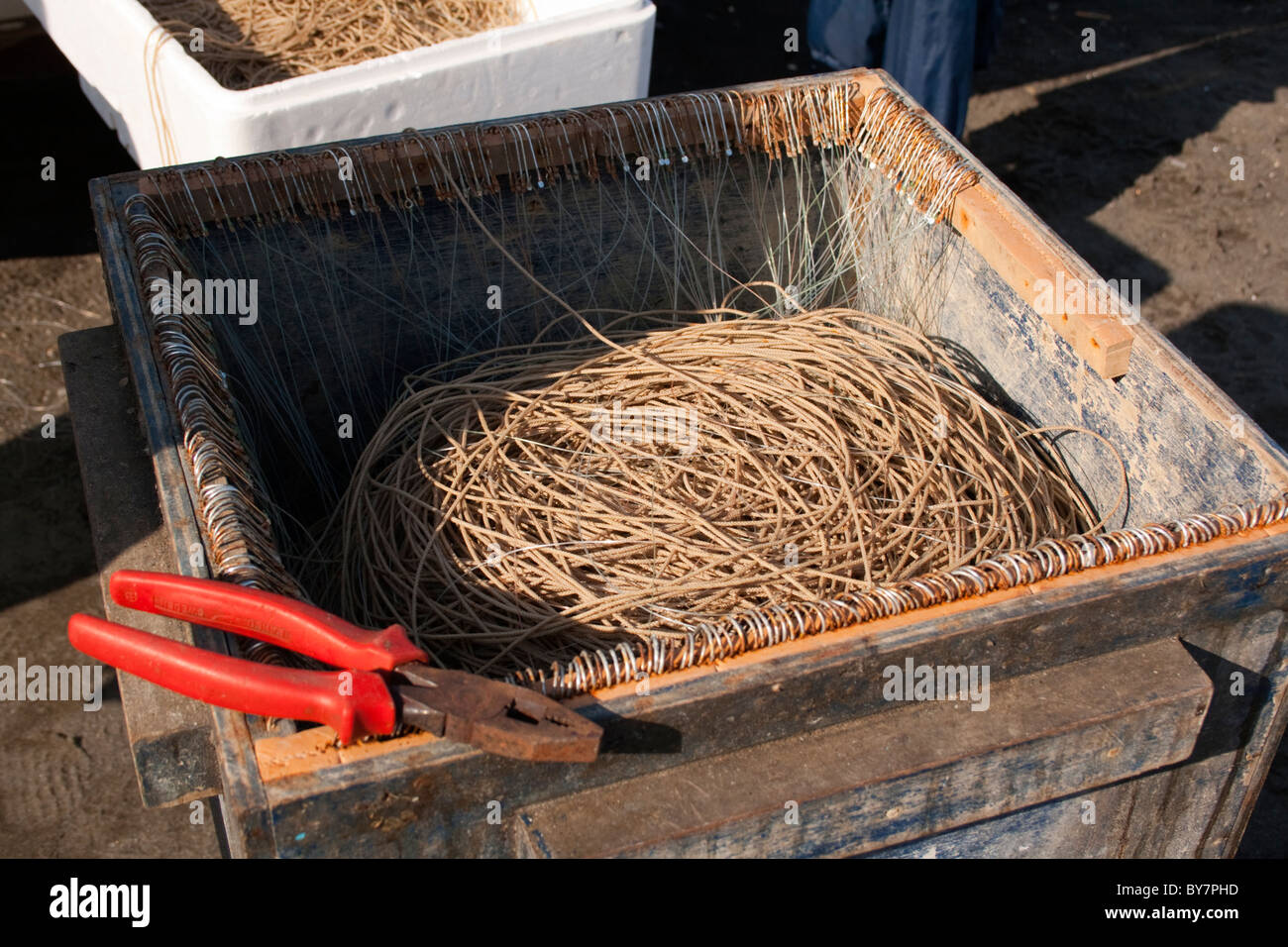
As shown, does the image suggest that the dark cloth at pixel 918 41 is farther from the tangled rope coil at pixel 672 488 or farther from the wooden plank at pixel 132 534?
the wooden plank at pixel 132 534

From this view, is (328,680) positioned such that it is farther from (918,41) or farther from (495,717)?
(918,41)

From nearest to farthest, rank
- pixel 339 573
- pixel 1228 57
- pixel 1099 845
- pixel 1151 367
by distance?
1. pixel 1099 845
2. pixel 1151 367
3. pixel 339 573
4. pixel 1228 57

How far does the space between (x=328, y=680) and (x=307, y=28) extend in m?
2.88

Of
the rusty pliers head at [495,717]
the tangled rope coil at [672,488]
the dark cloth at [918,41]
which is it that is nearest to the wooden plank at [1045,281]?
the tangled rope coil at [672,488]

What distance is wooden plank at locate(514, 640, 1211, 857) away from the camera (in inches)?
50.1

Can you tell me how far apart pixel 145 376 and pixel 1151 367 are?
1485 mm

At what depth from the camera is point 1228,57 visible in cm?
488

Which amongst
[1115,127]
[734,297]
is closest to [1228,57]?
[1115,127]

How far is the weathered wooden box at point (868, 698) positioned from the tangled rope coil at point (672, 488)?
26cm

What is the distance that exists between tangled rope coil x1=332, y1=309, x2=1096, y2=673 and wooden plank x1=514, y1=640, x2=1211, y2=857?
40 cm

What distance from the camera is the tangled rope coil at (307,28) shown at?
3.41 m

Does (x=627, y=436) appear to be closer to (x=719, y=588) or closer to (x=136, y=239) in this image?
(x=719, y=588)

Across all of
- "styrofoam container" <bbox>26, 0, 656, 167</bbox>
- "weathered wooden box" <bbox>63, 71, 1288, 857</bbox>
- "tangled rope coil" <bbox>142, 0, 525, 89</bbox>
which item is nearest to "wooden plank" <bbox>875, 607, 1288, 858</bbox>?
"weathered wooden box" <bbox>63, 71, 1288, 857</bbox>

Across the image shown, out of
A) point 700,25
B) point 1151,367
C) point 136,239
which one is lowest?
point 1151,367
